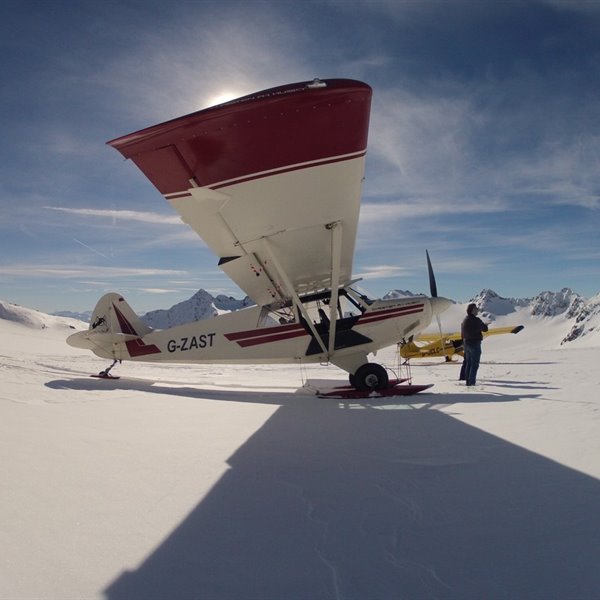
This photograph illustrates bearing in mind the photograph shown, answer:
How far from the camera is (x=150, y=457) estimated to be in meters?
2.72

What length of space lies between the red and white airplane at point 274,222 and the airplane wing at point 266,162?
0.01 meters

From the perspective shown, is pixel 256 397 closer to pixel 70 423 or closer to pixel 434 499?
pixel 70 423

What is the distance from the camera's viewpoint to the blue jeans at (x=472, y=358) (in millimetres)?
7473

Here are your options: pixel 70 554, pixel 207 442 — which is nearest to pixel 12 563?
pixel 70 554

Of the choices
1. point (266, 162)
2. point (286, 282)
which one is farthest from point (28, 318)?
point (266, 162)

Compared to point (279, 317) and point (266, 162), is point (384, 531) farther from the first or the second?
point (279, 317)

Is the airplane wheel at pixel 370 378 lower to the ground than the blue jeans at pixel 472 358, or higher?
lower

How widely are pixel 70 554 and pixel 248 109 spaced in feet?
10.9

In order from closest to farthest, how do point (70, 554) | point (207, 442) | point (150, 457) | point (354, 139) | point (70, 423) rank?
1. point (70, 554)
2. point (150, 457)
3. point (207, 442)
4. point (70, 423)
5. point (354, 139)

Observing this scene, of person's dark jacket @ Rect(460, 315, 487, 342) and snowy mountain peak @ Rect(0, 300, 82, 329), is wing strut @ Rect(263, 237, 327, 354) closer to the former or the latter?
person's dark jacket @ Rect(460, 315, 487, 342)

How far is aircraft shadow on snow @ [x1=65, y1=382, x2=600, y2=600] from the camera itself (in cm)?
136

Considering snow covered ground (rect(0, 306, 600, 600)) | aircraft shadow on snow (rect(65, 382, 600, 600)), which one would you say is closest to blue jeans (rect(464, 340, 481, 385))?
snow covered ground (rect(0, 306, 600, 600))

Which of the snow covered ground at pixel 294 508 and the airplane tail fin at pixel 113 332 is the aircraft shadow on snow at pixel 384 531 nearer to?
the snow covered ground at pixel 294 508

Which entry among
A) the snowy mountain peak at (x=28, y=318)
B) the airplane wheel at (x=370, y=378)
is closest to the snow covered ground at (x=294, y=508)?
the airplane wheel at (x=370, y=378)
